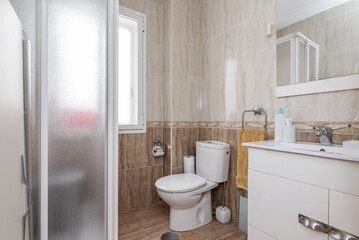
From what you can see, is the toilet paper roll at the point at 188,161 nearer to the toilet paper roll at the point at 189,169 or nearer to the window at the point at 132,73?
the toilet paper roll at the point at 189,169

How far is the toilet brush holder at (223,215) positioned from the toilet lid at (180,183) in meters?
0.40

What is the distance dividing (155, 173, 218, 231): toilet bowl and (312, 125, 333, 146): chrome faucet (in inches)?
39.8

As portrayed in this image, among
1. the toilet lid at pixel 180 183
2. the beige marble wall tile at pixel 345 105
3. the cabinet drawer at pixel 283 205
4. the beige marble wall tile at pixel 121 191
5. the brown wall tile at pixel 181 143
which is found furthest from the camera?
the brown wall tile at pixel 181 143

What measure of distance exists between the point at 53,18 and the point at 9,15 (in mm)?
299

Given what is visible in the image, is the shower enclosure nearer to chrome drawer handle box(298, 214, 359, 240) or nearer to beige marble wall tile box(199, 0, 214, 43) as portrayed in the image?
chrome drawer handle box(298, 214, 359, 240)

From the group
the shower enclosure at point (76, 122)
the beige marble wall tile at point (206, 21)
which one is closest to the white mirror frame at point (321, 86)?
the beige marble wall tile at point (206, 21)

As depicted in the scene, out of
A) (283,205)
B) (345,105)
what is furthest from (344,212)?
(345,105)

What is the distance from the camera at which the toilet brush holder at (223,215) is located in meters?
1.88

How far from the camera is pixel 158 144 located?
2293mm

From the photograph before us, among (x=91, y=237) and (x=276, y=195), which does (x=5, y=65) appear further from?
(x=276, y=195)

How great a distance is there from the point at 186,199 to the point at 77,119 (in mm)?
1133

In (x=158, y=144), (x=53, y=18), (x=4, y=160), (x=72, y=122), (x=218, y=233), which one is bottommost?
(x=218, y=233)

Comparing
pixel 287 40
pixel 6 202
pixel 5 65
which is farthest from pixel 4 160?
pixel 287 40

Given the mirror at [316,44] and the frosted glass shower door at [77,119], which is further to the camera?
the mirror at [316,44]
